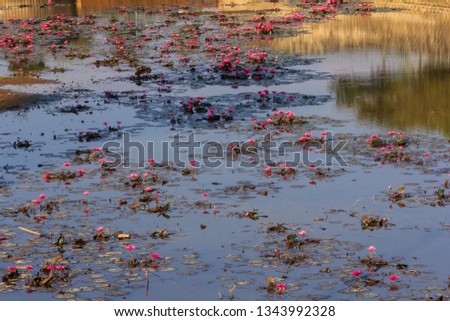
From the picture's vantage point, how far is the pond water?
1234 cm

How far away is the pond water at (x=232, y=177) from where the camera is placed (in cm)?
1234

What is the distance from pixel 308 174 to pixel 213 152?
115 inches

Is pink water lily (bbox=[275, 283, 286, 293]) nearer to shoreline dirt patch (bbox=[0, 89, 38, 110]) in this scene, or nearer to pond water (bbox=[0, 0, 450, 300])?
pond water (bbox=[0, 0, 450, 300])

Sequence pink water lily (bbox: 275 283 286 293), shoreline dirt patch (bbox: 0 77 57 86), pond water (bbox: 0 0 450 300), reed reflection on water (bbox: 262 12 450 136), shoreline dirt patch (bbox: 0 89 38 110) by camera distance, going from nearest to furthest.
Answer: pink water lily (bbox: 275 283 286 293), pond water (bbox: 0 0 450 300), reed reflection on water (bbox: 262 12 450 136), shoreline dirt patch (bbox: 0 89 38 110), shoreline dirt patch (bbox: 0 77 57 86)

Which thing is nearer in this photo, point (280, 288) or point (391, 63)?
point (280, 288)

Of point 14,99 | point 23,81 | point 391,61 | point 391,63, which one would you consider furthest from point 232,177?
point 391,61

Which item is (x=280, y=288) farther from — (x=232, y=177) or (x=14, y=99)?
(x=14, y=99)

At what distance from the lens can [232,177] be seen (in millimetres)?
17594

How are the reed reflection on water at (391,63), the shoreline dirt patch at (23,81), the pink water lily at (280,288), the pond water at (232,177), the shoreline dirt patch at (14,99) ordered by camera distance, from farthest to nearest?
1. the shoreline dirt patch at (23,81)
2. the shoreline dirt patch at (14,99)
3. the reed reflection on water at (391,63)
4. the pond water at (232,177)
5. the pink water lily at (280,288)

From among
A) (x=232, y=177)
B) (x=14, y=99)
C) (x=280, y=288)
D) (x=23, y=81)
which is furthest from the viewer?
(x=23, y=81)

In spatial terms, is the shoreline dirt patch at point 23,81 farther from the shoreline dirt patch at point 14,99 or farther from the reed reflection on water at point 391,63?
the reed reflection on water at point 391,63

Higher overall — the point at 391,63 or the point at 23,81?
the point at 23,81

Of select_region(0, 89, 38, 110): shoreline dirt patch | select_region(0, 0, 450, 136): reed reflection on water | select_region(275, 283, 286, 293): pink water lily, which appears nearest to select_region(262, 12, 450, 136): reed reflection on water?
select_region(0, 0, 450, 136): reed reflection on water

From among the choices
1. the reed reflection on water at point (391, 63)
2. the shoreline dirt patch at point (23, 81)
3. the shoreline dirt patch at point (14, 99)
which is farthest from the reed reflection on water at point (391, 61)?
the shoreline dirt patch at point (23, 81)
